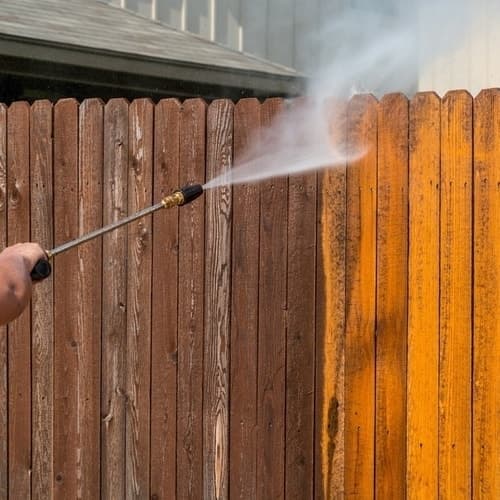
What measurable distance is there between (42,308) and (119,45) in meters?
3.10

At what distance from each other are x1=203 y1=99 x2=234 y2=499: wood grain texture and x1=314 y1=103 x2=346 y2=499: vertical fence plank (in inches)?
17.1

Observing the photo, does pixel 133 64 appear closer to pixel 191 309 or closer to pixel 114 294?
pixel 114 294

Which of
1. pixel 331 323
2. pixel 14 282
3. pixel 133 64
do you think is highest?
pixel 133 64

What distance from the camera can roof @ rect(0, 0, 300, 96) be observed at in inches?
288

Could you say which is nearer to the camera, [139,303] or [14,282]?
[14,282]

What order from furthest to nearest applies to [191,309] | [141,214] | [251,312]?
1. [191,309]
2. [251,312]
3. [141,214]

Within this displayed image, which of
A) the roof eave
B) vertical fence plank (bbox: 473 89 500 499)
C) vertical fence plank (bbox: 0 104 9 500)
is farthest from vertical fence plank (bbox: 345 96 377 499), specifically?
the roof eave

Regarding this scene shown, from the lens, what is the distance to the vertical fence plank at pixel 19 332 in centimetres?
533

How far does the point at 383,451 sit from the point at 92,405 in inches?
56.7

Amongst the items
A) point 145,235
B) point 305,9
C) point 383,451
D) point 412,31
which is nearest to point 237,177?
point 145,235

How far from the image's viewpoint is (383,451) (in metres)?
4.51

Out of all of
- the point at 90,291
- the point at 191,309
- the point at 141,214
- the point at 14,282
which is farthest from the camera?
the point at 90,291

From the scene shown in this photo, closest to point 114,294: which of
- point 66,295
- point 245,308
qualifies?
point 66,295

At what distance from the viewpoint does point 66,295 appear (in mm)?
5223
